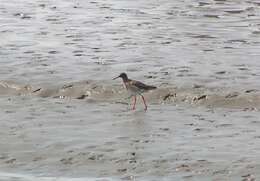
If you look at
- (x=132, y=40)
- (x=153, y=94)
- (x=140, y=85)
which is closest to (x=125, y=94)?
(x=153, y=94)

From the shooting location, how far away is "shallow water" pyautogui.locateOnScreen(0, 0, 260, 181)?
36.0 ft

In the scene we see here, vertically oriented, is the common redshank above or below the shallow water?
above

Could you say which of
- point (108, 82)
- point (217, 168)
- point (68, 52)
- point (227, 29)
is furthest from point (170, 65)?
point (217, 168)

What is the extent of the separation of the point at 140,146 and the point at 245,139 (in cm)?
144

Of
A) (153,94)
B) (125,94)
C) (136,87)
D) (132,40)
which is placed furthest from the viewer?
(132,40)

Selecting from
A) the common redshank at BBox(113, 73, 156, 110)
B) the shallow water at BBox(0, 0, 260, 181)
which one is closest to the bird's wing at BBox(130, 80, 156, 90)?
the common redshank at BBox(113, 73, 156, 110)

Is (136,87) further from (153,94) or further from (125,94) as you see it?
(125,94)

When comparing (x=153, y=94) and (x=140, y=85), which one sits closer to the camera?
→ (x=140, y=85)

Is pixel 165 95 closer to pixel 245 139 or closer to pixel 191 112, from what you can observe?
pixel 191 112

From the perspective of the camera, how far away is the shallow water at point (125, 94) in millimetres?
10969

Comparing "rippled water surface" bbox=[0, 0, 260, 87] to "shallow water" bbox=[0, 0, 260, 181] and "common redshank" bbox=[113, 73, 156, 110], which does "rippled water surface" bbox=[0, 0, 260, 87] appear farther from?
"common redshank" bbox=[113, 73, 156, 110]

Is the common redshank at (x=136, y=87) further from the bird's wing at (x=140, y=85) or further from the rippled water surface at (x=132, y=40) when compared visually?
the rippled water surface at (x=132, y=40)

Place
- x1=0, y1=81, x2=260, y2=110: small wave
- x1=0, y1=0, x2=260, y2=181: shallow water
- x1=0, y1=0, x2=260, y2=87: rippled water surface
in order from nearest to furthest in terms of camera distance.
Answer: x1=0, y1=0, x2=260, y2=181: shallow water, x1=0, y1=81, x2=260, y2=110: small wave, x1=0, y1=0, x2=260, y2=87: rippled water surface

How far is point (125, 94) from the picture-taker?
1543cm
